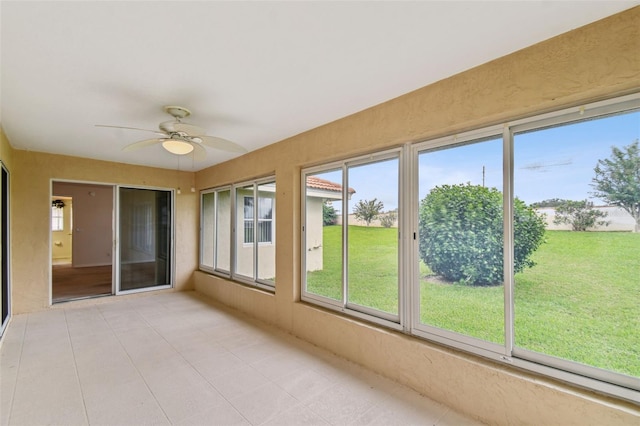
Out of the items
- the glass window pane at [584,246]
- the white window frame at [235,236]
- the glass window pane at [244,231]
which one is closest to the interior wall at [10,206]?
the white window frame at [235,236]

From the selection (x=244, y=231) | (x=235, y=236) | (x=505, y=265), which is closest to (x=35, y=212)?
(x=235, y=236)

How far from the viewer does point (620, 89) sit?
5.11 ft

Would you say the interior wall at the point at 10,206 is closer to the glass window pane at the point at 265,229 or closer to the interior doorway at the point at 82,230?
the glass window pane at the point at 265,229

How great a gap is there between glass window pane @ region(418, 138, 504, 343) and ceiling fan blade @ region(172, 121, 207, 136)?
1954 mm

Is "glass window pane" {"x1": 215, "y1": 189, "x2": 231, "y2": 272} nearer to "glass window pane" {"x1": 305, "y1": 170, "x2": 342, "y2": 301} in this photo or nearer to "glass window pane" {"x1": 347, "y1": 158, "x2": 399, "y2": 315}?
"glass window pane" {"x1": 305, "y1": 170, "x2": 342, "y2": 301}

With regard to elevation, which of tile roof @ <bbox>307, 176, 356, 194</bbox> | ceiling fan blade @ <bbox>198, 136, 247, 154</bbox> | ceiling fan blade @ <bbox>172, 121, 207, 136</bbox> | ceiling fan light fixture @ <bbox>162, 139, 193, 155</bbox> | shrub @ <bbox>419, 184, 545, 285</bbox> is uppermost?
ceiling fan blade @ <bbox>172, 121, 207, 136</bbox>

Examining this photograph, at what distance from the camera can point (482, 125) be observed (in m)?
2.11

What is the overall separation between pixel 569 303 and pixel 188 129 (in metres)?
3.08

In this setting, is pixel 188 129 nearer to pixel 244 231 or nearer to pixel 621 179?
pixel 244 231

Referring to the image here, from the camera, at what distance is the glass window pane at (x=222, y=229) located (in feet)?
17.2

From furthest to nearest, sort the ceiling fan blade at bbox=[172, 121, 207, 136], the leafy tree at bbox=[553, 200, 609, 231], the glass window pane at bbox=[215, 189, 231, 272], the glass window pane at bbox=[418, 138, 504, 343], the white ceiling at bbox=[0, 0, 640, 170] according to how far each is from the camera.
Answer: the glass window pane at bbox=[215, 189, 231, 272] → the ceiling fan blade at bbox=[172, 121, 207, 136] → the glass window pane at bbox=[418, 138, 504, 343] → the leafy tree at bbox=[553, 200, 609, 231] → the white ceiling at bbox=[0, 0, 640, 170]

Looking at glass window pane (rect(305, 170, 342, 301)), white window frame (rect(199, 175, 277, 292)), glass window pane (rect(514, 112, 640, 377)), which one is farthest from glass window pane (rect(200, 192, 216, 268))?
glass window pane (rect(514, 112, 640, 377))

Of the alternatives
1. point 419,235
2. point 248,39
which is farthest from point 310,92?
point 419,235

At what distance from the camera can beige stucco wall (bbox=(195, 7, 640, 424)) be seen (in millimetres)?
1547
